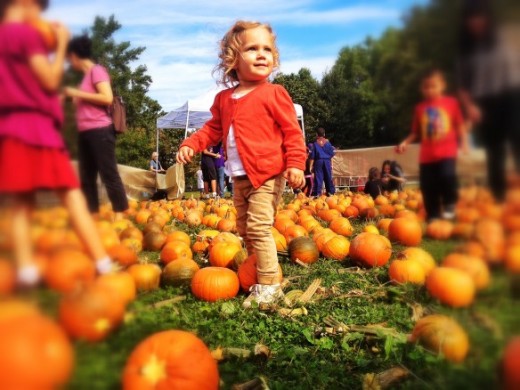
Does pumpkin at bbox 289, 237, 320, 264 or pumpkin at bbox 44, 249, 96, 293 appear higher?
pumpkin at bbox 44, 249, 96, 293

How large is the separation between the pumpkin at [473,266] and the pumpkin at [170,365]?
0.70 m

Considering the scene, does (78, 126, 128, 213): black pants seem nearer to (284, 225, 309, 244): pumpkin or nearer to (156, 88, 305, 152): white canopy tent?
(156, 88, 305, 152): white canopy tent

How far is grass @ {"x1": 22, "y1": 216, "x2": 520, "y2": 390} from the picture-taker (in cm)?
96

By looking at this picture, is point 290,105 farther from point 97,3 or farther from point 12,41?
point 12,41

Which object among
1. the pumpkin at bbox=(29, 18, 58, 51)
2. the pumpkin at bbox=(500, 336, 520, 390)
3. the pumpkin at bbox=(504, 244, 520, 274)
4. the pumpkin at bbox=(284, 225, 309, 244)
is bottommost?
the pumpkin at bbox=(284, 225, 309, 244)

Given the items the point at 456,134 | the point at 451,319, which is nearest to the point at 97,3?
the point at 456,134

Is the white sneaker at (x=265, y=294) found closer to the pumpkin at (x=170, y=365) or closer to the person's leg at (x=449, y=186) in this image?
the pumpkin at (x=170, y=365)

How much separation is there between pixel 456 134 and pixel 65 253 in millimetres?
729

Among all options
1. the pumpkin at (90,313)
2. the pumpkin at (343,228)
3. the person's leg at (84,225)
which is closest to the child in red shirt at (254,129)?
the person's leg at (84,225)

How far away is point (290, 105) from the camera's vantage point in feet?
6.86

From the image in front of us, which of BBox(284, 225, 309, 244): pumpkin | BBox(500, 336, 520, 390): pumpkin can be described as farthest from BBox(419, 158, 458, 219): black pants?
BBox(284, 225, 309, 244): pumpkin

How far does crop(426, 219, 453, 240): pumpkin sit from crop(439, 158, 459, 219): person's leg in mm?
23

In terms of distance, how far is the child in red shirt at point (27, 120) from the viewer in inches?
35.1

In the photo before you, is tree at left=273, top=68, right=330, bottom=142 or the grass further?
tree at left=273, top=68, right=330, bottom=142
